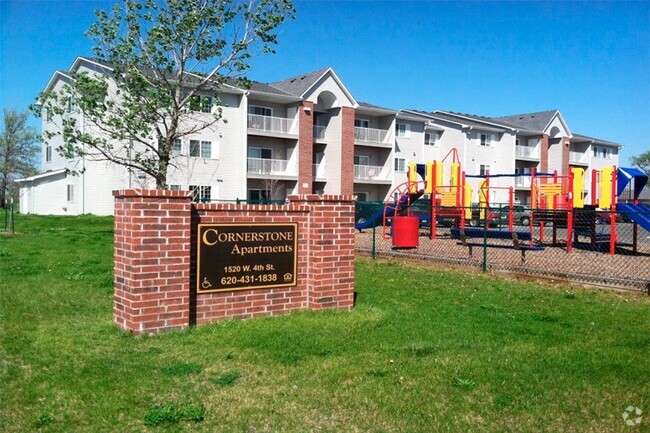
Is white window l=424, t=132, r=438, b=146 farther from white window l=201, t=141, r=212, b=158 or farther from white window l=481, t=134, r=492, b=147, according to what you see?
white window l=201, t=141, r=212, b=158

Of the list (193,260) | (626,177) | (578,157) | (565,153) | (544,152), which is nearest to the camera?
(193,260)

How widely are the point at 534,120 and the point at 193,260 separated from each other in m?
56.3

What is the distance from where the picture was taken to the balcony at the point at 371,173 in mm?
44297

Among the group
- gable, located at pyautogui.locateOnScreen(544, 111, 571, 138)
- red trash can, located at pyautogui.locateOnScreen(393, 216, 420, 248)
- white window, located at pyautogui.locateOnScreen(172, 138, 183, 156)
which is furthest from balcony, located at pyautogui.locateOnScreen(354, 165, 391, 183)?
red trash can, located at pyautogui.locateOnScreen(393, 216, 420, 248)

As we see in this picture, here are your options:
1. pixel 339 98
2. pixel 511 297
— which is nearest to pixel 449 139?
pixel 339 98

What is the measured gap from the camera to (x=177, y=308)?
712cm

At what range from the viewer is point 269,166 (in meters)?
39.6

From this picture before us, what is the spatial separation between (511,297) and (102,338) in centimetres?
629

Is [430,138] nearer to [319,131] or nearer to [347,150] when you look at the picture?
[347,150]

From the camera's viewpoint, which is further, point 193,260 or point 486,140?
point 486,140

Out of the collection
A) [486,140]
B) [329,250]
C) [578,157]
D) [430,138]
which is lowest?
[329,250]

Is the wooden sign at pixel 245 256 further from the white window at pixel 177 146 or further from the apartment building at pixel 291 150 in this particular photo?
the white window at pixel 177 146

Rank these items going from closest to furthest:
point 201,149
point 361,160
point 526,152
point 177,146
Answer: point 177,146 → point 201,149 → point 361,160 → point 526,152

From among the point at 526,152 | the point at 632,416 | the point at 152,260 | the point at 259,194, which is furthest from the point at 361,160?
the point at 632,416
